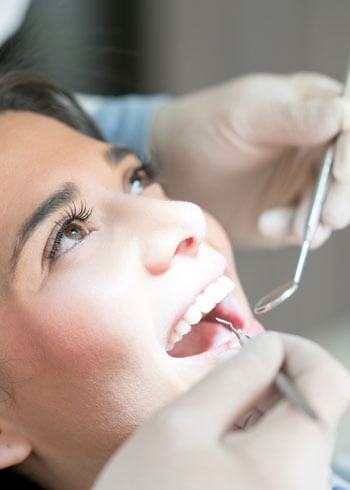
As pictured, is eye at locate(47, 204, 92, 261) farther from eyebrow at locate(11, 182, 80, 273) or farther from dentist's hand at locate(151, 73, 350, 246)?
dentist's hand at locate(151, 73, 350, 246)

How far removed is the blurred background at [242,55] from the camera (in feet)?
6.60

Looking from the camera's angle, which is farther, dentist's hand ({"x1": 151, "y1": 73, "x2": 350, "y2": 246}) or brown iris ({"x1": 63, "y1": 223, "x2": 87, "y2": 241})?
dentist's hand ({"x1": 151, "y1": 73, "x2": 350, "y2": 246})

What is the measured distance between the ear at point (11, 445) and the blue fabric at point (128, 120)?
2.35ft

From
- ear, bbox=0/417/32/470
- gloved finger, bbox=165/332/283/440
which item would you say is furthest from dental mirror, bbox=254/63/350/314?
ear, bbox=0/417/32/470

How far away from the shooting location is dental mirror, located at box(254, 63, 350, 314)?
85cm

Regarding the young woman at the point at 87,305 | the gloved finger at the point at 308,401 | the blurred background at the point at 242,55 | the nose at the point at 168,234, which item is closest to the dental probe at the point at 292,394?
the gloved finger at the point at 308,401

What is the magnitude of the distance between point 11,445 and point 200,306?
1.07 feet

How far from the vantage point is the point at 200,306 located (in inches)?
32.5

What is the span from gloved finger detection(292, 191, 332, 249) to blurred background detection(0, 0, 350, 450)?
89 cm

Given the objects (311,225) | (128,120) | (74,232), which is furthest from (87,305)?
(128,120)

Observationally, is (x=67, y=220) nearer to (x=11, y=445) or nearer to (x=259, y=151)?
(x=11, y=445)

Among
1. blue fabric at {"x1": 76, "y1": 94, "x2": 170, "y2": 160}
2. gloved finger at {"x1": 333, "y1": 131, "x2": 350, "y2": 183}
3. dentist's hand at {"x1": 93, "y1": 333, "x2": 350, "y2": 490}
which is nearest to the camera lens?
dentist's hand at {"x1": 93, "y1": 333, "x2": 350, "y2": 490}

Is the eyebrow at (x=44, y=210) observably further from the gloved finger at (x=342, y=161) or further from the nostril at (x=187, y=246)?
the gloved finger at (x=342, y=161)

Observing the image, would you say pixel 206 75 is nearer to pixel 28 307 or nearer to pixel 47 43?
pixel 47 43
